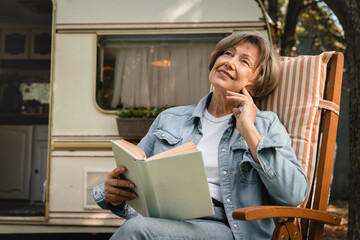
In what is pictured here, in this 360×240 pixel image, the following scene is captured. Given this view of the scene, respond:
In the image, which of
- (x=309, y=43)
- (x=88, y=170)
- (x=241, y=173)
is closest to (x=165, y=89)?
(x=88, y=170)

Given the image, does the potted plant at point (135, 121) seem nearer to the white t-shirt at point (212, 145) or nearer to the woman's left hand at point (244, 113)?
the white t-shirt at point (212, 145)

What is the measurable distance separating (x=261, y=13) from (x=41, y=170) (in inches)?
133

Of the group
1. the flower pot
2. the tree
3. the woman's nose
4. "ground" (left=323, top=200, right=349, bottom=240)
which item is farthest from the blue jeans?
"ground" (left=323, top=200, right=349, bottom=240)

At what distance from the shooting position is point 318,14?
22.1ft

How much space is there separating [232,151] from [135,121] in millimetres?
2122

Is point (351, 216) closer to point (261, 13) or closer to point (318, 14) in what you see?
point (261, 13)

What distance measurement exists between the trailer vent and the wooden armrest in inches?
99.2

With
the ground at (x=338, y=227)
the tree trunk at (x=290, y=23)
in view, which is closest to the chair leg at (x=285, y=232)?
the ground at (x=338, y=227)

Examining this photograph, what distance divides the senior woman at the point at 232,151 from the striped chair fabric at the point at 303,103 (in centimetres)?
10

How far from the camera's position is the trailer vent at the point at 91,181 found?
4.06 meters

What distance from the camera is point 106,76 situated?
13.9 ft

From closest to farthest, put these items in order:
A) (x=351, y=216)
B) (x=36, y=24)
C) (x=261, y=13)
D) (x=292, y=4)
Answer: (x=351, y=216) < (x=261, y=13) < (x=292, y=4) < (x=36, y=24)

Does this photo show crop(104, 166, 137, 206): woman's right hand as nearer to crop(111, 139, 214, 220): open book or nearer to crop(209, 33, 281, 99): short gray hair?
crop(111, 139, 214, 220): open book

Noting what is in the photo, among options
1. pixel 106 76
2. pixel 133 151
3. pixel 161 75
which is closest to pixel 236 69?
pixel 133 151
